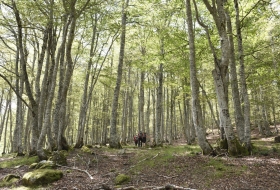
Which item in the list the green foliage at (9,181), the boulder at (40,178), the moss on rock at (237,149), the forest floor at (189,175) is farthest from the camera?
the moss on rock at (237,149)

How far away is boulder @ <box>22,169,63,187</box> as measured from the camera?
6.61 m

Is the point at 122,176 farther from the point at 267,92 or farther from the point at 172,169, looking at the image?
the point at 267,92

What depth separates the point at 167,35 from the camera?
44.0ft

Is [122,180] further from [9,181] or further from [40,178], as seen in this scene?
[9,181]

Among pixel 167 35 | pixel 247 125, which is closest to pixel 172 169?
pixel 247 125

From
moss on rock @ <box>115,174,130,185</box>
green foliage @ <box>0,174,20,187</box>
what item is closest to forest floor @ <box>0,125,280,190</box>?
moss on rock @ <box>115,174,130,185</box>

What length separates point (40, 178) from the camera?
22.1 feet

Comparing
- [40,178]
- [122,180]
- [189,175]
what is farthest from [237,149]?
[40,178]

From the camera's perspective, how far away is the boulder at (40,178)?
6.61m

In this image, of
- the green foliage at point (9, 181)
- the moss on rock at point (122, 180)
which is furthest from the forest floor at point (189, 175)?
the green foliage at point (9, 181)

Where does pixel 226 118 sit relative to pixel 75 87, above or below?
below

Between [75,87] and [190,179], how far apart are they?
25775 mm

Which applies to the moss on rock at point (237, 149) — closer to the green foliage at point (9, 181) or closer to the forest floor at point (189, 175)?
the forest floor at point (189, 175)

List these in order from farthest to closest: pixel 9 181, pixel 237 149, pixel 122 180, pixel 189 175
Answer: pixel 237 149 < pixel 9 181 < pixel 189 175 < pixel 122 180
